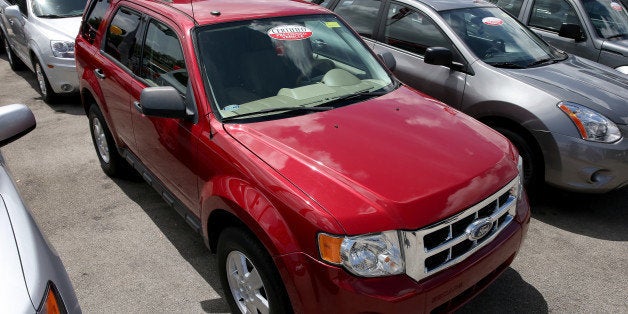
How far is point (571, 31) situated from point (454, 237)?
4.70 meters

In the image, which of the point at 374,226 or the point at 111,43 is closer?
the point at 374,226

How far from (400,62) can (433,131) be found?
241 centimetres

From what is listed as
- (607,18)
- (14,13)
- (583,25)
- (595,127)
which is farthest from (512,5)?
(14,13)

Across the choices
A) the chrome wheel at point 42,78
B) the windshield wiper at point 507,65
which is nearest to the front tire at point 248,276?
the windshield wiper at point 507,65

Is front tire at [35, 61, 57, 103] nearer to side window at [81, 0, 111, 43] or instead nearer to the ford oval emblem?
side window at [81, 0, 111, 43]

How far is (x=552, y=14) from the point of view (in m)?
6.44

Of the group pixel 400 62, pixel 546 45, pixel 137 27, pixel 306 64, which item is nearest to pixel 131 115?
pixel 137 27

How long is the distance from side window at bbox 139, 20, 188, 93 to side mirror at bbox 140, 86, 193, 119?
0.25 m

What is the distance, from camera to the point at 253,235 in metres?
2.53

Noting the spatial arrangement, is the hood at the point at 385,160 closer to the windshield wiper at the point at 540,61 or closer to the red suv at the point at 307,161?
the red suv at the point at 307,161

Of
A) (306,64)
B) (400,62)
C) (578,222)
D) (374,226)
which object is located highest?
(306,64)

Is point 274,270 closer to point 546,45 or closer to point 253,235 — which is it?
point 253,235

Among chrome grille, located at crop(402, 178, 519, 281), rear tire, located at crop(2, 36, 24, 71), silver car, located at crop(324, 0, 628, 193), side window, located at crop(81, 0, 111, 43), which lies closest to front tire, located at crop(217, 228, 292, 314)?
chrome grille, located at crop(402, 178, 519, 281)

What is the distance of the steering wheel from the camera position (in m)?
4.76
